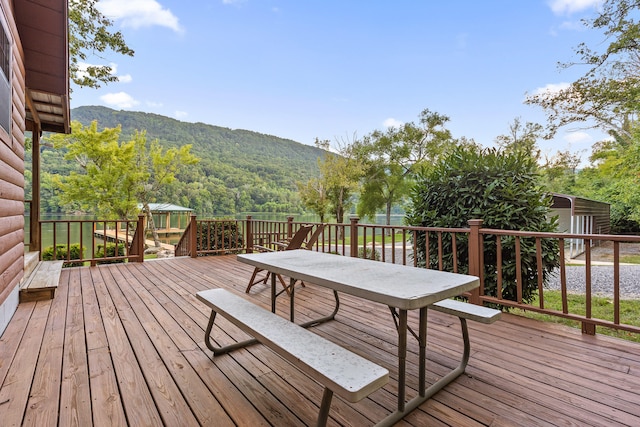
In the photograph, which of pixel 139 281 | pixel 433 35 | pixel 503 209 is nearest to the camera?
pixel 503 209

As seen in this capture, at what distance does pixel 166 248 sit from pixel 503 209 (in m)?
15.1

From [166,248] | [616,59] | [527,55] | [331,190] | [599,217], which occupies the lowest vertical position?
[166,248]

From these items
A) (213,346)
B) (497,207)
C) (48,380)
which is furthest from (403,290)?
(497,207)

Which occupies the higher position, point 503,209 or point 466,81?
point 466,81

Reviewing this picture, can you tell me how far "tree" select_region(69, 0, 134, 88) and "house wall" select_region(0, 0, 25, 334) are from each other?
20.8ft

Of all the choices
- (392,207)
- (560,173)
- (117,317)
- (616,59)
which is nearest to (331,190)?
(392,207)

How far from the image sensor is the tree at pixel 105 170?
12.1 m

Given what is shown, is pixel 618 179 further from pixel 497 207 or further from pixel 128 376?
pixel 128 376

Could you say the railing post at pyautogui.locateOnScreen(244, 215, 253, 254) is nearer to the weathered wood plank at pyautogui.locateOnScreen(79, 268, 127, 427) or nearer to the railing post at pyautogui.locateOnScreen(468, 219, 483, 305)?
the weathered wood plank at pyautogui.locateOnScreen(79, 268, 127, 427)

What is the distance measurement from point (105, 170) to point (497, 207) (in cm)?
1456

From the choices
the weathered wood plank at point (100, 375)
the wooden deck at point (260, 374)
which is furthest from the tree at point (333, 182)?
the weathered wood plank at point (100, 375)

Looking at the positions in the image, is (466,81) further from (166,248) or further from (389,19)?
(166,248)

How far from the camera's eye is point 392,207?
→ 1981 centimetres

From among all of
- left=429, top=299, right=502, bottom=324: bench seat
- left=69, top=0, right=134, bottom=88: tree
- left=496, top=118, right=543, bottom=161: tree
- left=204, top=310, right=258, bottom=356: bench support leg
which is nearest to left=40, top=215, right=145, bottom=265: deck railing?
left=204, top=310, right=258, bottom=356: bench support leg
